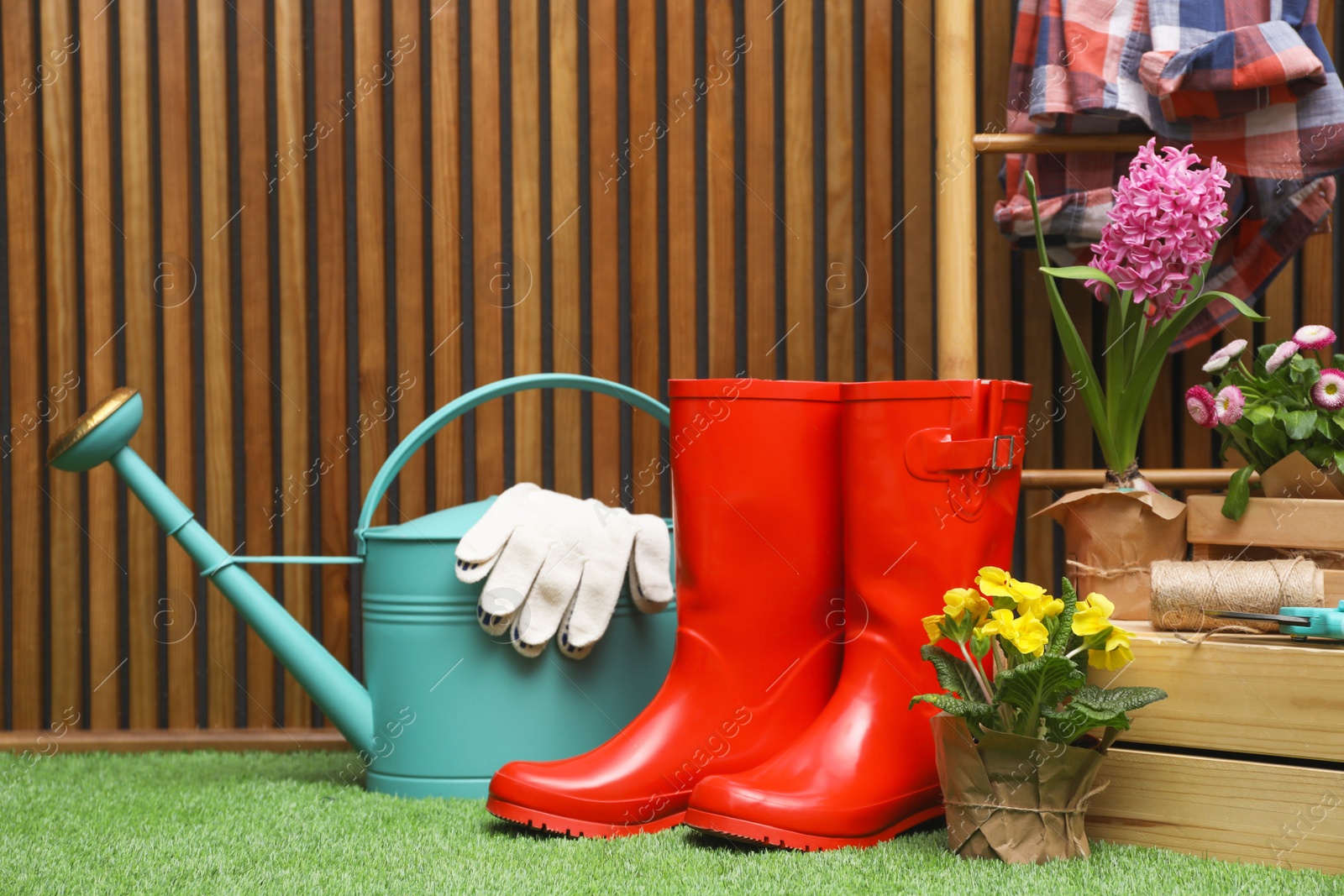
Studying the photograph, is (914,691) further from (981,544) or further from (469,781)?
(469,781)

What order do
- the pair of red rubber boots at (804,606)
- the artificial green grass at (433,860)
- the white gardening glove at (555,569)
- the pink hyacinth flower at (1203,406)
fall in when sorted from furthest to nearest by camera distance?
the white gardening glove at (555,569)
the pink hyacinth flower at (1203,406)
the pair of red rubber boots at (804,606)
the artificial green grass at (433,860)

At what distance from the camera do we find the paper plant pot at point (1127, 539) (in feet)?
4.15

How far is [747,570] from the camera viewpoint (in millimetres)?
1271

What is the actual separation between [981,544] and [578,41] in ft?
3.69

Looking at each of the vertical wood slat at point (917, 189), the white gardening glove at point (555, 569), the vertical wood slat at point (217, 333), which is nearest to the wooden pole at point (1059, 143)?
the vertical wood slat at point (917, 189)

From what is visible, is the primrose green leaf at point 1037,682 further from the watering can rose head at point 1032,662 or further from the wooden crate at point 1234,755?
the wooden crate at point 1234,755

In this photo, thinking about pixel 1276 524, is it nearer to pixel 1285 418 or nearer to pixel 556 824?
pixel 1285 418

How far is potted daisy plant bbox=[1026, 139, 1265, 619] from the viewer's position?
1.26 meters

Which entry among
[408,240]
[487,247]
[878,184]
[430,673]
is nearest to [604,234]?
[487,247]

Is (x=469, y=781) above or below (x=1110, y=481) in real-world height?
below

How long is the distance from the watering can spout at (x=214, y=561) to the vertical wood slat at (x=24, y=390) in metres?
0.53

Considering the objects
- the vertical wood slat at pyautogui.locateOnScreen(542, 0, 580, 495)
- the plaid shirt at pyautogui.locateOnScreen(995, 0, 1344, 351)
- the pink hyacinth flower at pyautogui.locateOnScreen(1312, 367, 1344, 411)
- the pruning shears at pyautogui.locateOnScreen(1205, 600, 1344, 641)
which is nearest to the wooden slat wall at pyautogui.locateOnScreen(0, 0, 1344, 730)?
the vertical wood slat at pyautogui.locateOnScreen(542, 0, 580, 495)

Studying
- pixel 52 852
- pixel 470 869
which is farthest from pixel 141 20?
pixel 470 869

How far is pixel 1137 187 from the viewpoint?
1.27m
